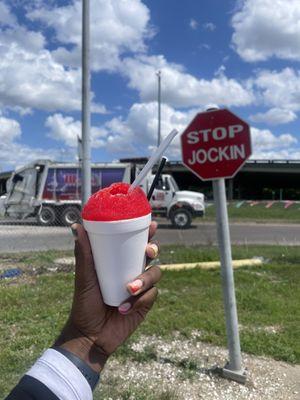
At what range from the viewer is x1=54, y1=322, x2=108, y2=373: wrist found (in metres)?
1.33

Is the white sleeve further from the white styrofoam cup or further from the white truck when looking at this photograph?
the white truck

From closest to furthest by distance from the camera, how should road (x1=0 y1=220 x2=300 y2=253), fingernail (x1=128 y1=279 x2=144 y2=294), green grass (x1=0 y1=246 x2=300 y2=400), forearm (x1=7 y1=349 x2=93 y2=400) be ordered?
forearm (x1=7 y1=349 x2=93 y2=400) → fingernail (x1=128 y1=279 x2=144 y2=294) → green grass (x1=0 y1=246 x2=300 y2=400) → road (x1=0 y1=220 x2=300 y2=253)

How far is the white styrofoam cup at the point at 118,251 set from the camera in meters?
1.25

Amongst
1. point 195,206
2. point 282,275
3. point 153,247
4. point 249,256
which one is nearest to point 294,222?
point 195,206

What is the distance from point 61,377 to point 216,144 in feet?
9.02

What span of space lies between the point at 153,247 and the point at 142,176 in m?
0.20

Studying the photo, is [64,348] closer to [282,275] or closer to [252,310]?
[252,310]

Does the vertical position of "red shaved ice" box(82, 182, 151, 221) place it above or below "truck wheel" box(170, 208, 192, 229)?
above

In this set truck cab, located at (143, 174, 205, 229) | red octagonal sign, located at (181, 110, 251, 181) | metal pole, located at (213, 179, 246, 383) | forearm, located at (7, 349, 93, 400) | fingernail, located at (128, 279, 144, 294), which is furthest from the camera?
truck cab, located at (143, 174, 205, 229)

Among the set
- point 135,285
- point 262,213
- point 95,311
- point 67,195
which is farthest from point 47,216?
point 135,285

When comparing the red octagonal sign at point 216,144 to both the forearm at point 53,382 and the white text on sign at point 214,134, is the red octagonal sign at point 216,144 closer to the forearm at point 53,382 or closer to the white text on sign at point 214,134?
the white text on sign at point 214,134

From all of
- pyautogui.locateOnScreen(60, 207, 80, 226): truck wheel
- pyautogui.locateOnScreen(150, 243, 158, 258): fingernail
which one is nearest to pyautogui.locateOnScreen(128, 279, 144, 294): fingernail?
pyautogui.locateOnScreen(150, 243, 158, 258): fingernail

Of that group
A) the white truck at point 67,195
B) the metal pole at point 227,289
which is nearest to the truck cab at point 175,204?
the white truck at point 67,195

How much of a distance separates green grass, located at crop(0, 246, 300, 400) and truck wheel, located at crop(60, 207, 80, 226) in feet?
41.4
